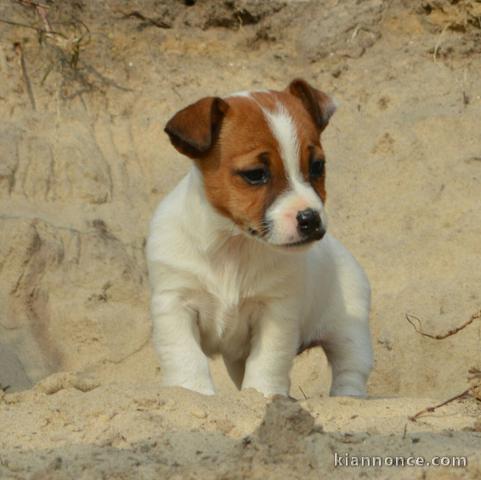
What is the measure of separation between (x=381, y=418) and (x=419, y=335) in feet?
12.4

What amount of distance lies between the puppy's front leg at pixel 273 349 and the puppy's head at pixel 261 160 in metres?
0.69

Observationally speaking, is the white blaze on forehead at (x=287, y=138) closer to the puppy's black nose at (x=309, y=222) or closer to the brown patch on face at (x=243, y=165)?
the brown patch on face at (x=243, y=165)

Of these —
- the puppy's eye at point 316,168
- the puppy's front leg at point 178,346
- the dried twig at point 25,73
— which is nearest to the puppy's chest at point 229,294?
the puppy's front leg at point 178,346

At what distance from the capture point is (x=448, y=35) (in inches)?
464

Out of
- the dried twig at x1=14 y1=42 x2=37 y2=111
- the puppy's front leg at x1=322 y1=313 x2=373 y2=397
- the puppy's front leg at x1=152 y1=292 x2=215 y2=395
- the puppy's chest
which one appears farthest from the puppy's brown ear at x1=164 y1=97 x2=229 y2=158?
the dried twig at x1=14 y1=42 x2=37 y2=111

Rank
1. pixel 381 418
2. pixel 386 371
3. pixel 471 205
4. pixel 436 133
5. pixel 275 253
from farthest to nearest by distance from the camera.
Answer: pixel 436 133, pixel 471 205, pixel 386 371, pixel 275 253, pixel 381 418

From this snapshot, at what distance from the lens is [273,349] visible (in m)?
6.94

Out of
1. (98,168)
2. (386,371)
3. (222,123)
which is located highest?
(222,123)

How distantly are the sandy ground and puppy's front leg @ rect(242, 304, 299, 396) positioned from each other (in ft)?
3.05

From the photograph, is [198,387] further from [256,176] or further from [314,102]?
[314,102]

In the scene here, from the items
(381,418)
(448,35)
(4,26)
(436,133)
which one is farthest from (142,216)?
(381,418)

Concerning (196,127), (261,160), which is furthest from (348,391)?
(196,127)

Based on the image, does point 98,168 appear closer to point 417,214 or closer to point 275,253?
point 417,214

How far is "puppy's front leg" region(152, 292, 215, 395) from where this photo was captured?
6.72 meters
